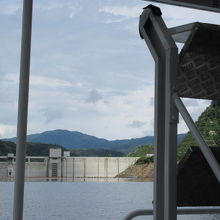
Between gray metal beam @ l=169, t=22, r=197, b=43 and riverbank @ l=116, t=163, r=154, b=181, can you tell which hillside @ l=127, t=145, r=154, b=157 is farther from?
gray metal beam @ l=169, t=22, r=197, b=43

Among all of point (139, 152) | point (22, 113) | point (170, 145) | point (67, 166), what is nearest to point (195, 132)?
point (170, 145)

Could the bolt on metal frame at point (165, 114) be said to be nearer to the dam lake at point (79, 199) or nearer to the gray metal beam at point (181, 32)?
the gray metal beam at point (181, 32)

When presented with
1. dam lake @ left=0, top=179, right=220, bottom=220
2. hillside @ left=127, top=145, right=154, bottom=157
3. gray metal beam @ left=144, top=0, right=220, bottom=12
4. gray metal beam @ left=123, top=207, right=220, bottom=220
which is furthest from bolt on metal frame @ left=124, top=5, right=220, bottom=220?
hillside @ left=127, top=145, right=154, bottom=157

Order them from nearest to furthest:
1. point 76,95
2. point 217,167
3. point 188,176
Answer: point 217,167
point 188,176
point 76,95

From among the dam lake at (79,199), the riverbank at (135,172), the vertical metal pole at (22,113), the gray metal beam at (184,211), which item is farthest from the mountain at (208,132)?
the riverbank at (135,172)

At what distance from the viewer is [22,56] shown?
151 cm

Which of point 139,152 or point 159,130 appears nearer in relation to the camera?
point 159,130

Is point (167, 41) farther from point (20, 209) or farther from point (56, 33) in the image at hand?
point (56, 33)

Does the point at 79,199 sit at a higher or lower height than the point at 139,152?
lower

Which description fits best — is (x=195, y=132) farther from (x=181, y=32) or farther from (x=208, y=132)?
(x=208, y=132)

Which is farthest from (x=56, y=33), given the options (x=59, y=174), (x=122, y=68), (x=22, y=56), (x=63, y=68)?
(x=22, y=56)

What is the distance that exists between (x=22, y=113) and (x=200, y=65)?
850 mm

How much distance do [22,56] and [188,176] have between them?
34.6 inches

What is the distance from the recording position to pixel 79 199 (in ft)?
125
